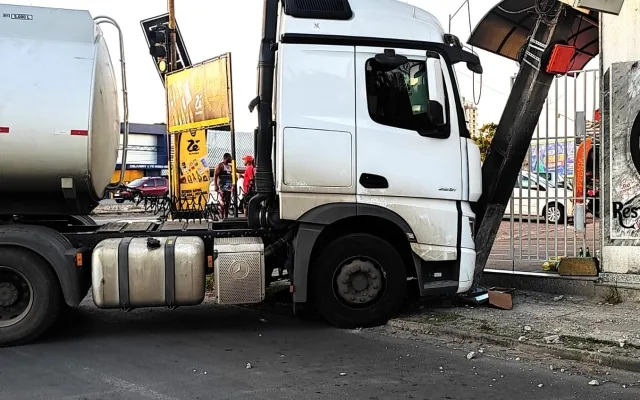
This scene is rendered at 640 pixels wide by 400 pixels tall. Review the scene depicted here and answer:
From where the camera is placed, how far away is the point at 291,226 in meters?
6.65

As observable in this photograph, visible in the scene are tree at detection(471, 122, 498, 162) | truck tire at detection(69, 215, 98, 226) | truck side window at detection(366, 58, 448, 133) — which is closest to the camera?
truck side window at detection(366, 58, 448, 133)

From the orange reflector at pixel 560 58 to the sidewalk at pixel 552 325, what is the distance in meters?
2.83

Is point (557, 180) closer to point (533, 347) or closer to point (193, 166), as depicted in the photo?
point (533, 347)

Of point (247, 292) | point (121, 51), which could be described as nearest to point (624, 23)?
point (247, 292)

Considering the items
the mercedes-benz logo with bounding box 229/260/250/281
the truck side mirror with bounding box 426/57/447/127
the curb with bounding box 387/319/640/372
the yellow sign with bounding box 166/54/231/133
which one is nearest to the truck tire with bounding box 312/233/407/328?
the curb with bounding box 387/319/640/372

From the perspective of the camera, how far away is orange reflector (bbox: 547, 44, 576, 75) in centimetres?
718

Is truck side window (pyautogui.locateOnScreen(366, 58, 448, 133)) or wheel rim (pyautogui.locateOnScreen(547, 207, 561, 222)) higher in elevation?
truck side window (pyautogui.locateOnScreen(366, 58, 448, 133))

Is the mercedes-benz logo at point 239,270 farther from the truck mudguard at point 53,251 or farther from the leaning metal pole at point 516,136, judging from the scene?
the leaning metal pole at point 516,136

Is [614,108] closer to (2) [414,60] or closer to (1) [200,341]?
(2) [414,60]

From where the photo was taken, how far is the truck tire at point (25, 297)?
608 cm

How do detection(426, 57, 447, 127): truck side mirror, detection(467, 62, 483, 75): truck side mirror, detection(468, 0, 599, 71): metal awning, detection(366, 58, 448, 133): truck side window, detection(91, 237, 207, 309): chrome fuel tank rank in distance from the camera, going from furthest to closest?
detection(468, 0, 599, 71): metal awning
detection(467, 62, 483, 75): truck side mirror
detection(366, 58, 448, 133): truck side window
detection(426, 57, 447, 127): truck side mirror
detection(91, 237, 207, 309): chrome fuel tank

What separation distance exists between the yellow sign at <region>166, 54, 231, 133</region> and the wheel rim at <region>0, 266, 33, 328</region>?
6.81 m

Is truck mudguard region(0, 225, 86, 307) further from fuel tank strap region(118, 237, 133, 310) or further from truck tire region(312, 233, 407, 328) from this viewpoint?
truck tire region(312, 233, 407, 328)

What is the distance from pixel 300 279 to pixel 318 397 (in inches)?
74.8
